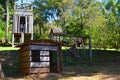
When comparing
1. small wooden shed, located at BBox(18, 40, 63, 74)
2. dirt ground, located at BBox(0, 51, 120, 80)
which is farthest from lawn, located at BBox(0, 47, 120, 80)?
small wooden shed, located at BBox(18, 40, 63, 74)

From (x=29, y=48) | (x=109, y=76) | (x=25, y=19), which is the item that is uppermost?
(x=25, y=19)

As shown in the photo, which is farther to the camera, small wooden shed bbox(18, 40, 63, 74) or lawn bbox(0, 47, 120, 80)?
small wooden shed bbox(18, 40, 63, 74)

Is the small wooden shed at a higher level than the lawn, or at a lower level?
higher

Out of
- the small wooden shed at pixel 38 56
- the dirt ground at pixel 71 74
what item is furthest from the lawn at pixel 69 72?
the small wooden shed at pixel 38 56

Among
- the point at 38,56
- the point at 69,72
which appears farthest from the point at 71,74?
the point at 38,56

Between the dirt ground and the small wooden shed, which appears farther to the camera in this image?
the small wooden shed

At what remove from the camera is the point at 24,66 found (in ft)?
74.8

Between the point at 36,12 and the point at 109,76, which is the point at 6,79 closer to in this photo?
the point at 109,76

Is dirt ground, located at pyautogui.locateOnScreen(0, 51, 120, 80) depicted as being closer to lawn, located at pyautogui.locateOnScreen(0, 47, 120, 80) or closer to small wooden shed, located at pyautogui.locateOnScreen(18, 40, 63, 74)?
lawn, located at pyautogui.locateOnScreen(0, 47, 120, 80)

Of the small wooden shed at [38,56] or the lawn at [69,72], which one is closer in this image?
the lawn at [69,72]

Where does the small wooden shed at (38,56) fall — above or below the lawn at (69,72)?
above

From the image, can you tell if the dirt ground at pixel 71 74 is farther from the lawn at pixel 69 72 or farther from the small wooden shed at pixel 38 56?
the small wooden shed at pixel 38 56

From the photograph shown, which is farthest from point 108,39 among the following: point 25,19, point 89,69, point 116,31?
point 89,69

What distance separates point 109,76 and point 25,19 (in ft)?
→ 76.1
